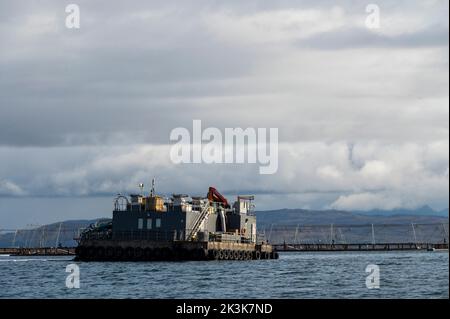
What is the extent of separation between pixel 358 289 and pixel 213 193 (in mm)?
71538

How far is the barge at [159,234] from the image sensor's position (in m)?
126

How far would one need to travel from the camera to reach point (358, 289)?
250 feet

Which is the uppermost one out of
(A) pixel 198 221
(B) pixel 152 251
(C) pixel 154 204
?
(C) pixel 154 204

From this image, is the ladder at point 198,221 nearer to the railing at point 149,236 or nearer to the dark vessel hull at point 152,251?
the railing at point 149,236

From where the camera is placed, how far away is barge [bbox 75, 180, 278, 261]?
414 ft

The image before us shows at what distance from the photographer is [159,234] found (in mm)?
128625

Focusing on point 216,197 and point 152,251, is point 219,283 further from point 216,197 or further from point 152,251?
point 216,197

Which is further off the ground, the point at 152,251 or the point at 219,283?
the point at 152,251

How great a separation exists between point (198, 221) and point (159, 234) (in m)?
5.97

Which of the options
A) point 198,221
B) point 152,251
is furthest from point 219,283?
point 198,221

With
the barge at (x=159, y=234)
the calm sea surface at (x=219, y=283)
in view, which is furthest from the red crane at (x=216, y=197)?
the calm sea surface at (x=219, y=283)

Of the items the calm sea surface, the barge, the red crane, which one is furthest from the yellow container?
the calm sea surface

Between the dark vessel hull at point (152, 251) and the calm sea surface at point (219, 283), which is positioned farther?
the dark vessel hull at point (152, 251)
